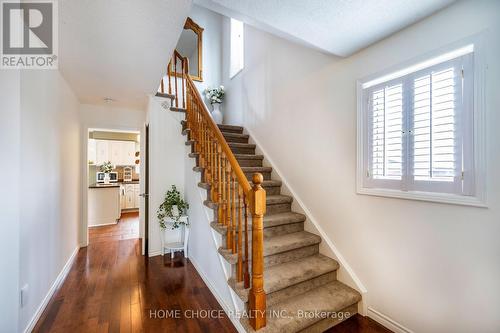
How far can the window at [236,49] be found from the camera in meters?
4.32

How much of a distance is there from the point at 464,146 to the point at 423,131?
270 mm

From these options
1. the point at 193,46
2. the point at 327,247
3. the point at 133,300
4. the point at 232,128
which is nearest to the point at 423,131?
the point at 327,247

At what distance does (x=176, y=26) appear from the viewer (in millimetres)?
1741

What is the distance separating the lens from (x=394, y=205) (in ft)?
6.00

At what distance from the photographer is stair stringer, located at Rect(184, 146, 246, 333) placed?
6.39ft

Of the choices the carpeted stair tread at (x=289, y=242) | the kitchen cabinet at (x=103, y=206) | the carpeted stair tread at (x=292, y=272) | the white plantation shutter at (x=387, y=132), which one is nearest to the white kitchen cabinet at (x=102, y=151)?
the kitchen cabinet at (x=103, y=206)

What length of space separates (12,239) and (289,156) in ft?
8.85

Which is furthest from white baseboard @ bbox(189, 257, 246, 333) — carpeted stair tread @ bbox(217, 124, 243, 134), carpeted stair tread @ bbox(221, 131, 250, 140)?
carpeted stair tread @ bbox(217, 124, 243, 134)

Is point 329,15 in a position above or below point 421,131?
above

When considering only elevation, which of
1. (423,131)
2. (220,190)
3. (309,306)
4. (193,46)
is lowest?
(309,306)

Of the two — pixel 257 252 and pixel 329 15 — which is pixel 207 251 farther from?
pixel 329 15

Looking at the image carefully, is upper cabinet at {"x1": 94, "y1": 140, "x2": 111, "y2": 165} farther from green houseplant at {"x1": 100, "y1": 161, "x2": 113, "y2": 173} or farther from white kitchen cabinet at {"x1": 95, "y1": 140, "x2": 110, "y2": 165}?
A: green houseplant at {"x1": 100, "y1": 161, "x2": 113, "y2": 173}

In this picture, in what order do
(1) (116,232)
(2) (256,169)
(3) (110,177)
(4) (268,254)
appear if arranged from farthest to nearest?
1. (3) (110,177)
2. (1) (116,232)
3. (2) (256,169)
4. (4) (268,254)

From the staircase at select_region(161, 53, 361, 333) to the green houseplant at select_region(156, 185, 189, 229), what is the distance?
2.42ft
